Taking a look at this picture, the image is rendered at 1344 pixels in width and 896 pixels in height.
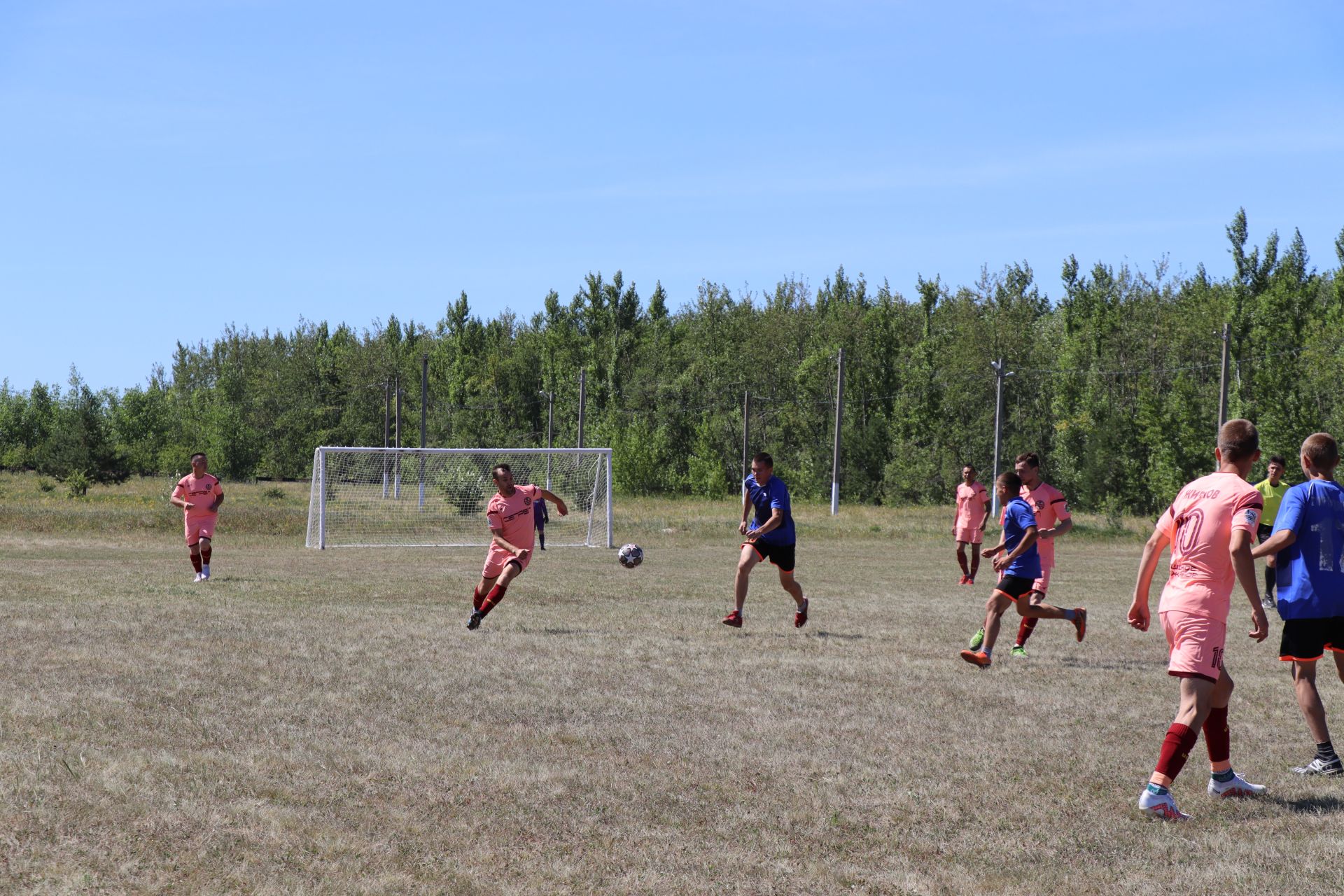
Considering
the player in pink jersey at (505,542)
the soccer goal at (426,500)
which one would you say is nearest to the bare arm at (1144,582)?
the player in pink jersey at (505,542)

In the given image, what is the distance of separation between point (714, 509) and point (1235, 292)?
25.1m

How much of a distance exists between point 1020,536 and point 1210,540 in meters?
4.81

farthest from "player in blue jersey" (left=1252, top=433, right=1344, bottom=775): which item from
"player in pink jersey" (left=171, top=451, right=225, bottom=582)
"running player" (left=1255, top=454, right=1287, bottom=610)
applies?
"player in pink jersey" (left=171, top=451, right=225, bottom=582)

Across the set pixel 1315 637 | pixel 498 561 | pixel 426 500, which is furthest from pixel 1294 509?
pixel 426 500

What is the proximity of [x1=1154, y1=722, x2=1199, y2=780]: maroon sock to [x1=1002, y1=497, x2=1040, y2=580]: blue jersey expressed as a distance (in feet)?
15.8

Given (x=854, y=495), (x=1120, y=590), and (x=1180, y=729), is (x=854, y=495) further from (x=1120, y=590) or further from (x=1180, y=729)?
(x=1180, y=729)

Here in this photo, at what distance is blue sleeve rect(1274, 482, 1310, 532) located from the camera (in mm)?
6707

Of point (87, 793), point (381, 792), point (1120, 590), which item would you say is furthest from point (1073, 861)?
point (1120, 590)

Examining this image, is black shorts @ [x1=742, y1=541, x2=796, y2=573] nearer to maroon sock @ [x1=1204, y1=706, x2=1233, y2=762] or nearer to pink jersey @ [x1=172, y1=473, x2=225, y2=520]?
maroon sock @ [x1=1204, y1=706, x2=1233, y2=762]

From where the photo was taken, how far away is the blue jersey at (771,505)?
13.0 meters

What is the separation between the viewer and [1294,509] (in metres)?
6.73

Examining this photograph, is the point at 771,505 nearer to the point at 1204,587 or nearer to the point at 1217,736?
the point at 1217,736

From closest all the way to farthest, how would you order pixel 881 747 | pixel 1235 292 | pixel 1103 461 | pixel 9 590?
pixel 881 747 < pixel 9 590 < pixel 1235 292 < pixel 1103 461

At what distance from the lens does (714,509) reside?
1930 inches
